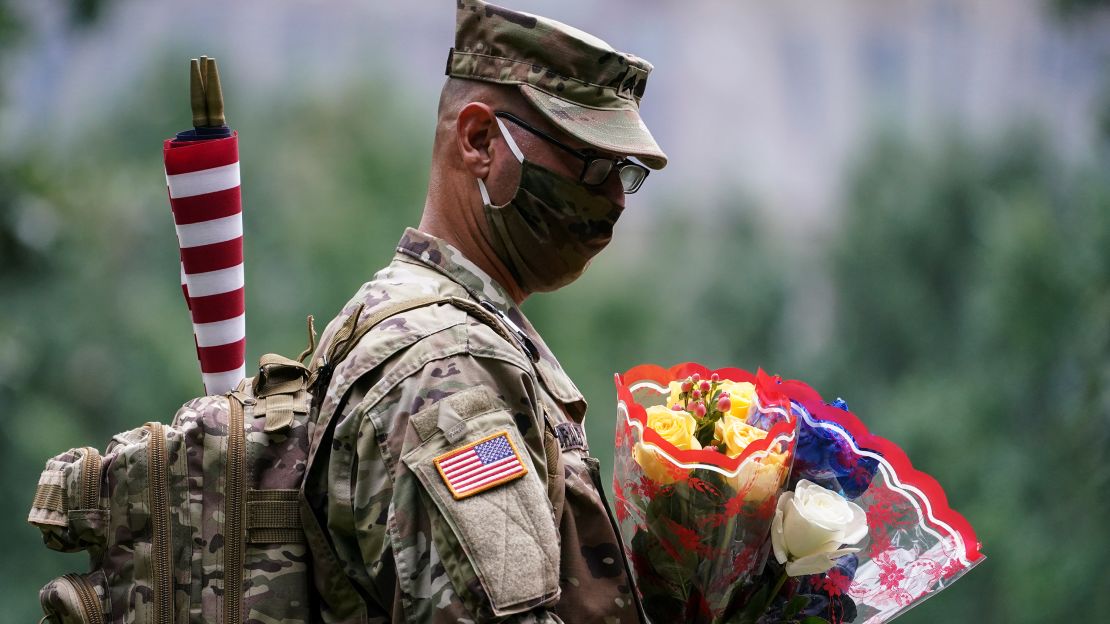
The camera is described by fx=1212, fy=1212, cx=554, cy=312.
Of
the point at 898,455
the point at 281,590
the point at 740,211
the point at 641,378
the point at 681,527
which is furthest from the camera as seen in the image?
the point at 740,211

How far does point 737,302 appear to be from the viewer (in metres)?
18.6

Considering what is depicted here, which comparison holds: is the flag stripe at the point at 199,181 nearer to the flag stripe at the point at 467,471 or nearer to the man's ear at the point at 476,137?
the man's ear at the point at 476,137

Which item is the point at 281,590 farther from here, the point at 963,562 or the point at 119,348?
the point at 119,348

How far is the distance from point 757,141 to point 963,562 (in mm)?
22085

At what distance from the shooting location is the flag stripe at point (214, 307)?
317 cm

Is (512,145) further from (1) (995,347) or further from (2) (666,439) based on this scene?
(1) (995,347)

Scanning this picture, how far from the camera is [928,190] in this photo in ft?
59.0

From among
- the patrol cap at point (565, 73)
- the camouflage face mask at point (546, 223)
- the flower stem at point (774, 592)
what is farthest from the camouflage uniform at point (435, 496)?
the patrol cap at point (565, 73)

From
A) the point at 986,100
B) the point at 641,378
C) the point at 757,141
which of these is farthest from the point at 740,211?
the point at 641,378

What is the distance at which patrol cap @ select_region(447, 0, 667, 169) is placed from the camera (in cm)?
282

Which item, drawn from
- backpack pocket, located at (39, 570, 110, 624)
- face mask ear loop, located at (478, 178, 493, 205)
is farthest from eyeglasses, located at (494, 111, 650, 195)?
backpack pocket, located at (39, 570, 110, 624)

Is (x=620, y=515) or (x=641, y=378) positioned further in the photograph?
(x=641, y=378)

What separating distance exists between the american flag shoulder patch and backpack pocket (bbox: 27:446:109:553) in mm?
704

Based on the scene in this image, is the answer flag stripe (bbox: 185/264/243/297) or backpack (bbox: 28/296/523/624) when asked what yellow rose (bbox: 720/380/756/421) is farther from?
flag stripe (bbox: 185/264/243/297)
